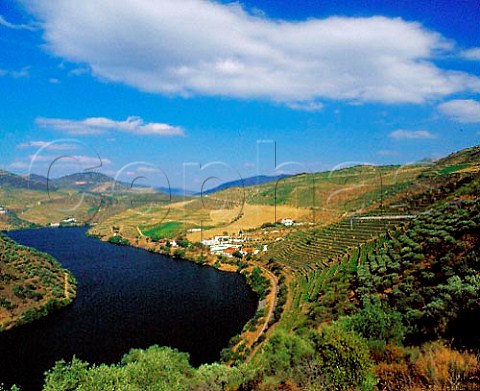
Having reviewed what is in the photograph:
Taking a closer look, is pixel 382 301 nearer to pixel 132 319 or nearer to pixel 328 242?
pixel 328 242

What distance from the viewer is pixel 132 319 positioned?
3625cm

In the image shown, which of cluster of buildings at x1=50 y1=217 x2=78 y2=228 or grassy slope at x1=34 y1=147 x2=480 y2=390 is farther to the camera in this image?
cluster of buildings at x1=50 y1=217 x2=78 y2=228

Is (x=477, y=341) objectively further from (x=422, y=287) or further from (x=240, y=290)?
(x=240, y=290)

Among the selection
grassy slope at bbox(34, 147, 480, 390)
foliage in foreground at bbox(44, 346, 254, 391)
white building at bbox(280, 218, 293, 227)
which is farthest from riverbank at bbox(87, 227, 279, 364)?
white building at bbox(280, 218, 293, 227)

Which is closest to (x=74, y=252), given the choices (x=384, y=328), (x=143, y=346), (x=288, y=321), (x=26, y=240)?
(x=26, y=240)

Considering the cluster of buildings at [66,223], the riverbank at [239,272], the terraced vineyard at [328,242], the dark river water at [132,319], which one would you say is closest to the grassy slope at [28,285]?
the dark river water at [132,319]

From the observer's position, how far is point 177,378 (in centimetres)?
1593

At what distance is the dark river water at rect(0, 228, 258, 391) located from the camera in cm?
2862

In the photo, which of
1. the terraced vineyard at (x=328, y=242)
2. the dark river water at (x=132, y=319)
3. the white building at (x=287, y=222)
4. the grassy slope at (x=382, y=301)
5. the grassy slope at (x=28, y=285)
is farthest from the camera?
the white building at (x=287, y=222)

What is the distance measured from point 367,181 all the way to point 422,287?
73.7 m

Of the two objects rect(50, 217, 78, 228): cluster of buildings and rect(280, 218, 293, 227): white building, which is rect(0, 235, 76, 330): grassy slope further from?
rect(50, 217, 78, 228): cluster of buildings

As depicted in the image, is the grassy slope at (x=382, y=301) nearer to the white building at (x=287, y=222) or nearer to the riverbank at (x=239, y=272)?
the riverbank at (x=239, y=272)

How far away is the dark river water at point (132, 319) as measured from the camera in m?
28.6

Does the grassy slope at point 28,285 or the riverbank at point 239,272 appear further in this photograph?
the grassy slope at point 28,285
